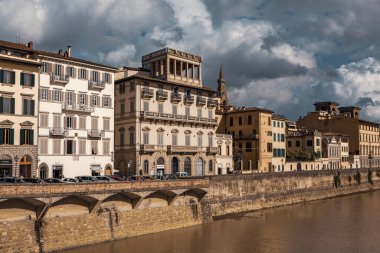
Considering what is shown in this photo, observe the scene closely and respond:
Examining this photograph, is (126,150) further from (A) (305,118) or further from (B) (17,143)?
(A) (305,118)

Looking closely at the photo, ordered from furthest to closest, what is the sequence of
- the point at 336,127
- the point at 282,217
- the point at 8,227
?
the point at 336,127, the point at 282,217, the point at 8,227

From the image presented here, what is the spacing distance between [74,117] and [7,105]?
9.22m

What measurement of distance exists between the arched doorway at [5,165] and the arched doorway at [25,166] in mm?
1573

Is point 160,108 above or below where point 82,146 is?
above

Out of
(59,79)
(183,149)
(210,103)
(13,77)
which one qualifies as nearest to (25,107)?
(13,77)

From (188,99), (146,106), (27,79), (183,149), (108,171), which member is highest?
(188,99)

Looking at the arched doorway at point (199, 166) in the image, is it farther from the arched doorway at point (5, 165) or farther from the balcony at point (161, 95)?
the arched doorway at point (5, 165)

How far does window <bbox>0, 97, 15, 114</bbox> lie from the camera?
151 feet

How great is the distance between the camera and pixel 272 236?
149ft

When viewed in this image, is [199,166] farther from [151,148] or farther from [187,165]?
[151,148]

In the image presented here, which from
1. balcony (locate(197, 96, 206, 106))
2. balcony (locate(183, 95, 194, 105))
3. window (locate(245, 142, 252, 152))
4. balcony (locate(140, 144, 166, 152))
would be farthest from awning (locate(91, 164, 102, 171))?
window (locate(245, 142, 252, 152))

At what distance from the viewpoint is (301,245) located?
41594mm

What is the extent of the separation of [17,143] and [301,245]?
102 ft

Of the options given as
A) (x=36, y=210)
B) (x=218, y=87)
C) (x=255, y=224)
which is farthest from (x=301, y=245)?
(x=218, y=87)
